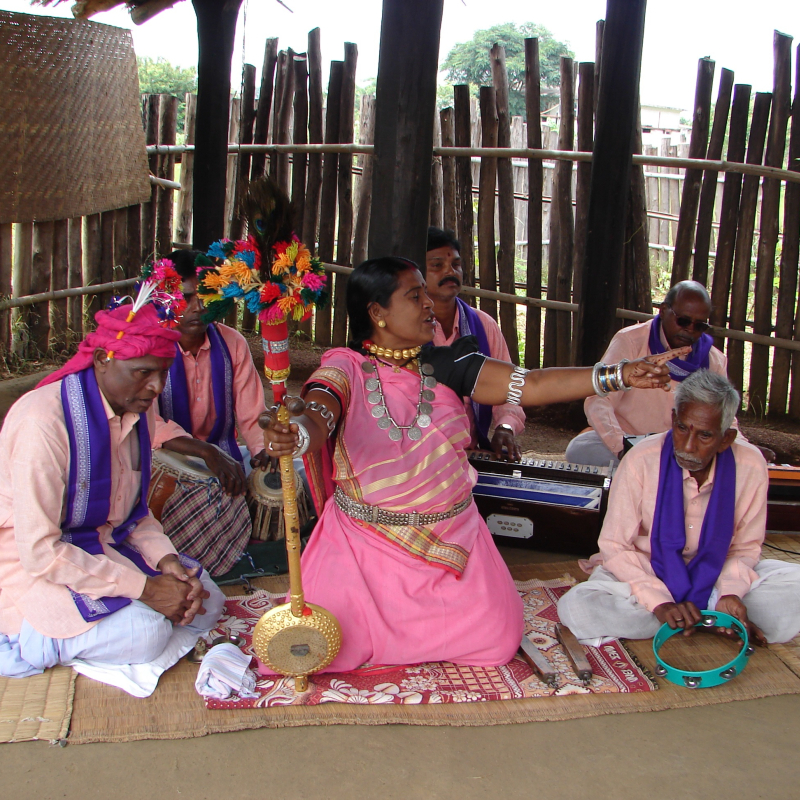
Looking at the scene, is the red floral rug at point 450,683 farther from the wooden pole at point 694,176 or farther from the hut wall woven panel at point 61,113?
the wooden pole at point 694,176

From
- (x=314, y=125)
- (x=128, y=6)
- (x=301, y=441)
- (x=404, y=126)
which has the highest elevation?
(x=128, y=6)

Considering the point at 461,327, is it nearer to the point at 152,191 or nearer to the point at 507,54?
the point at 152,191

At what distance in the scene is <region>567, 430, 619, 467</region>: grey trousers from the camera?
4.91m

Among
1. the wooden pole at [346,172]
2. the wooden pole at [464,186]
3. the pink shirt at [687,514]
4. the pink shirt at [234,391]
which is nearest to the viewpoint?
the pink shirt at [687,514]

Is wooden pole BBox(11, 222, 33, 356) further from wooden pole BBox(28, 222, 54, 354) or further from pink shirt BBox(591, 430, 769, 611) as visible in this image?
pink shirt BBox(591, 430, 769, 611)

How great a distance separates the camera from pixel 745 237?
628cm

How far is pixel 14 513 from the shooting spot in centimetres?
280

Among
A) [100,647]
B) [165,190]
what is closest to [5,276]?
[165,190]

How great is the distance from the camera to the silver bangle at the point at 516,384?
308 centimetres

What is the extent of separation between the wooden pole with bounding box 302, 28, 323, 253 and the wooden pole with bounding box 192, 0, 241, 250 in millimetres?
1183

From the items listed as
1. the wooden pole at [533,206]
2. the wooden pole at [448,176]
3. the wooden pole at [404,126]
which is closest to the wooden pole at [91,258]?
the wooden pole at [448,176]

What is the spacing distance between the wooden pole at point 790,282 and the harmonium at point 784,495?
2007mm

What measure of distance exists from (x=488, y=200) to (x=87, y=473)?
186 inches

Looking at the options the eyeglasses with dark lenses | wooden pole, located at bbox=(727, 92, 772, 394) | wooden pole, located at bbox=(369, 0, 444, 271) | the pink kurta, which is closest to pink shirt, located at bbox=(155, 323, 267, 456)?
wooden pole, located at bbox=(369, 0, 444, 271)
